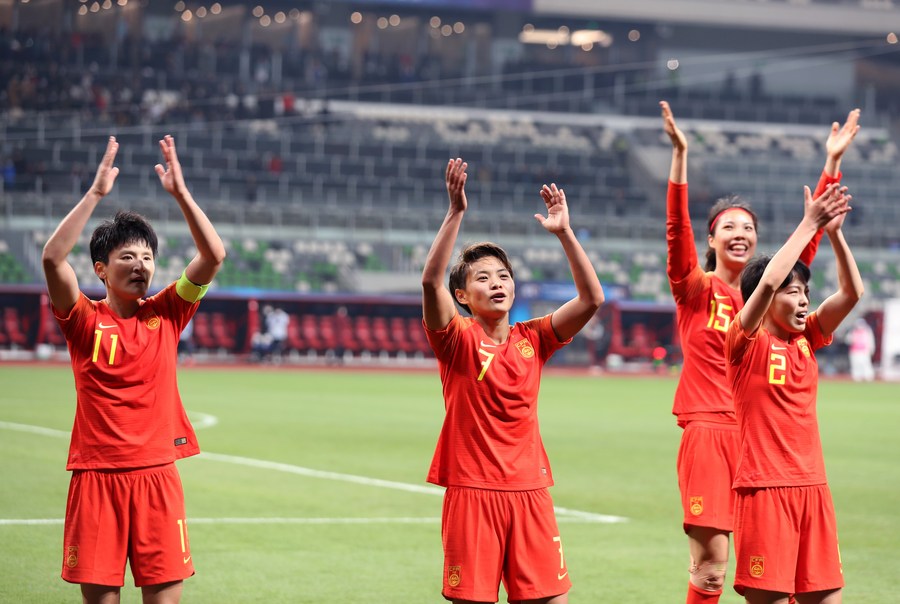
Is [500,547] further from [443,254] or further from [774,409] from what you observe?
[774,409]

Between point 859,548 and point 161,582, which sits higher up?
point 161,582

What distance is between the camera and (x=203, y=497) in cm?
1212

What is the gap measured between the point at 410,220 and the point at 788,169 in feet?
60.0

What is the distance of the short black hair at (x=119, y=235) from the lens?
5.84 m

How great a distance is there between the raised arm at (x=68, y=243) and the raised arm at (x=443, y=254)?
142 cm

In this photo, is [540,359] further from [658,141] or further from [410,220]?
[658,141]

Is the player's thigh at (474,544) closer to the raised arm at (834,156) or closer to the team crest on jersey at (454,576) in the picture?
the team crest on jersey at (454,576)

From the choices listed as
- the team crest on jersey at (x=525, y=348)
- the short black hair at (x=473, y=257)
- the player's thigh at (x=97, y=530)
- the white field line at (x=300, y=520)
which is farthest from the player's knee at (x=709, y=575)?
the white field line at (x=300, y=520)

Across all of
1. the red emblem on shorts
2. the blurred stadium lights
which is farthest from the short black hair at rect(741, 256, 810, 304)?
the blurred stadium lights

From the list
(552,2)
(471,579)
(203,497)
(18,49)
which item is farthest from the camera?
(552,2)

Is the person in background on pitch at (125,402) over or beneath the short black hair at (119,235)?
beneath

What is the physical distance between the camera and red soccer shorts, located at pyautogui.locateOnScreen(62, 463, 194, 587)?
554 centimetres

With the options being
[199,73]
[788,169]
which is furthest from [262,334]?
[788,169]

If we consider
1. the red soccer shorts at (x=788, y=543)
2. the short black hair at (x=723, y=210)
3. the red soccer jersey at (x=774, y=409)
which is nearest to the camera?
the red soccer shorts at (x=788, y=543)
